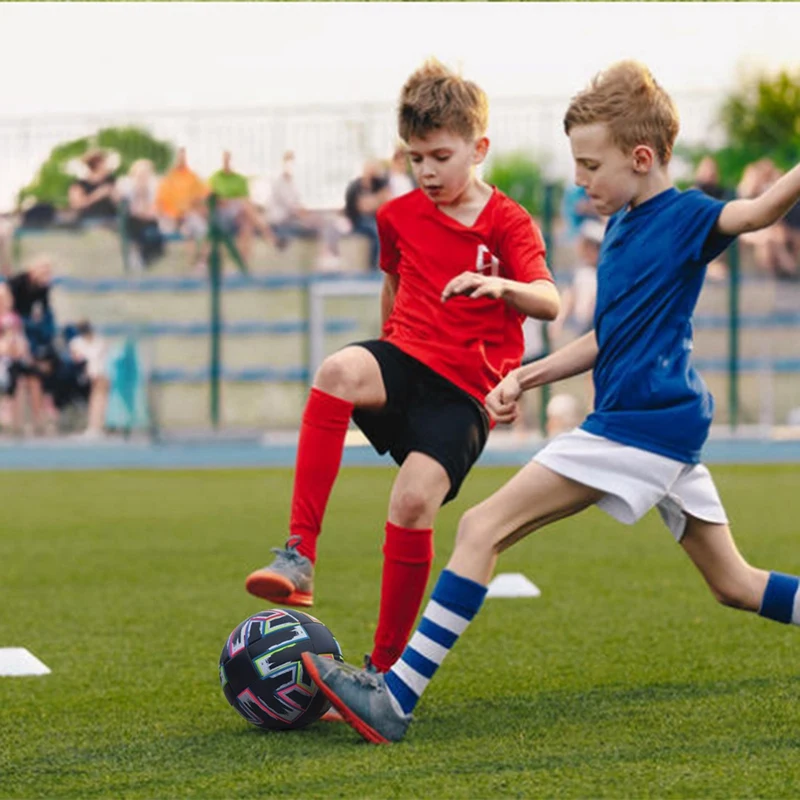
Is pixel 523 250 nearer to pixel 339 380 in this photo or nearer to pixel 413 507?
pixel 339 380

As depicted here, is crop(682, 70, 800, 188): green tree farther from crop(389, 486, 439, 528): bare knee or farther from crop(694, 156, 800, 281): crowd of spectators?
crop(389, 486, 439, 528): bare knee

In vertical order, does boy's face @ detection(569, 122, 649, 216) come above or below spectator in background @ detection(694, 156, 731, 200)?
above

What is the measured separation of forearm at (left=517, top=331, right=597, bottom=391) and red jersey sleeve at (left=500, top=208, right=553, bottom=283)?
0.42 meters

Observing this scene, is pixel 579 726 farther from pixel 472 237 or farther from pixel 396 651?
pixel 472 237

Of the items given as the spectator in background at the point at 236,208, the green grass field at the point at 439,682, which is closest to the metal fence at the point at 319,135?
the spectator in background at the point at 236,208

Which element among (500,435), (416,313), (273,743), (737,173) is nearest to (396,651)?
(273,743)

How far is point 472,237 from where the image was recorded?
491 cm

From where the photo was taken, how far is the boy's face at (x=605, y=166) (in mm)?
4160

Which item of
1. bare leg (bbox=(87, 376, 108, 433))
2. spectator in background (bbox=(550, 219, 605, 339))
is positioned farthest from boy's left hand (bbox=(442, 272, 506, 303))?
bare leg (bbox=(87, 376, 108, 433))

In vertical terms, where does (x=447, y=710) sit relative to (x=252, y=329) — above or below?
above

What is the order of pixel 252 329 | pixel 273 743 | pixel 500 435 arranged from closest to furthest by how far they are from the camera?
1. pixel 273 743
2. pixel 500 435
3. pixel 252 329

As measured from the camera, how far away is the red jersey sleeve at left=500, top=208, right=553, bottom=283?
4.72m

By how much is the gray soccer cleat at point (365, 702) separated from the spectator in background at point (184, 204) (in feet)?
59.9

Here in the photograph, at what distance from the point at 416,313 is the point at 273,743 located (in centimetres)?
138
